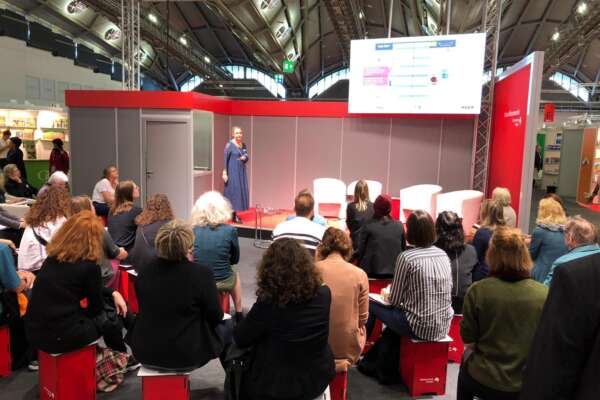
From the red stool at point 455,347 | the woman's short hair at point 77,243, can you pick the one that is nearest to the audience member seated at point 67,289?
the woman's short hair at point 77,243

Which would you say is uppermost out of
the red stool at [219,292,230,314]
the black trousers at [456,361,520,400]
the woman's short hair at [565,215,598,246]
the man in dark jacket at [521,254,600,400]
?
the man in dark jacket at [521,254,600,400]

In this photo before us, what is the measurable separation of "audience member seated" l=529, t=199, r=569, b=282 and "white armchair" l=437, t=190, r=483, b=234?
2884mm

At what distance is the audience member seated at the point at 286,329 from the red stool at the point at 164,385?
1.76 feet

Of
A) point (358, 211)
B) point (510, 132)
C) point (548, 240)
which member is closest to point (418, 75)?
point (510, 132)

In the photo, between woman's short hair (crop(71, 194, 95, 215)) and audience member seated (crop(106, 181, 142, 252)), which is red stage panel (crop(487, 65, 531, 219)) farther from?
woman's short hair (crop(71, 194, 95, 215))

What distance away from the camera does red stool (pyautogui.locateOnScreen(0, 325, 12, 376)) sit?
10.0 feet

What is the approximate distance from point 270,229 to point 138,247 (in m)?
3.90

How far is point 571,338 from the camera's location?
3.01 ft

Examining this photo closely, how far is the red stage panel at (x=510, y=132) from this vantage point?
5.69 meters

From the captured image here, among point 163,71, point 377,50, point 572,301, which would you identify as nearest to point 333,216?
point 377,50

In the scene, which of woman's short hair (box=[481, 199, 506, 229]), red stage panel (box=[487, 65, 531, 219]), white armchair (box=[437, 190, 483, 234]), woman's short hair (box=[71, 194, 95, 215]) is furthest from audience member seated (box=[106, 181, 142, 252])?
red stage panel (box=[487, 65, 531, 219])

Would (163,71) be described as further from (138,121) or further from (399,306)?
(399,306)

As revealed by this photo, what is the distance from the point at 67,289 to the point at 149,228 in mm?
1056

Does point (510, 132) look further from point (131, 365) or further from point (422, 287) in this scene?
point (131, 365)
